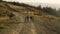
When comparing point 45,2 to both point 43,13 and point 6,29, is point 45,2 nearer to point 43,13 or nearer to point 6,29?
point 43,13

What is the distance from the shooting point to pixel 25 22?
3.05 m

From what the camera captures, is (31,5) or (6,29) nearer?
(6,29)

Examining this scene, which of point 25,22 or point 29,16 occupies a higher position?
point 29,16

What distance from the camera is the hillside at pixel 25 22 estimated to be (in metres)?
3.00

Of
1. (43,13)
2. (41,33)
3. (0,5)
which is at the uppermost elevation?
(0,5)

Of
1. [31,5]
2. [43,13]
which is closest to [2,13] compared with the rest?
[31,5]

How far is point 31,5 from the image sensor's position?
317cm

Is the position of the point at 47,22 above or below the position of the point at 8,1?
below

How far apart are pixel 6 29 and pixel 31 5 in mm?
807

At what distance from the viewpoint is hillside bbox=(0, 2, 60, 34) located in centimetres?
300

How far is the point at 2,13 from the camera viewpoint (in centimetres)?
307

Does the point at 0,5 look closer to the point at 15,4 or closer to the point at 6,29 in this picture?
the point at 15,4

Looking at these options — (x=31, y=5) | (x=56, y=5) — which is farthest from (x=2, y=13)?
(x=56, y=5)

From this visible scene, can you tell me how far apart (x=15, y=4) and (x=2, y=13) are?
377 mm
